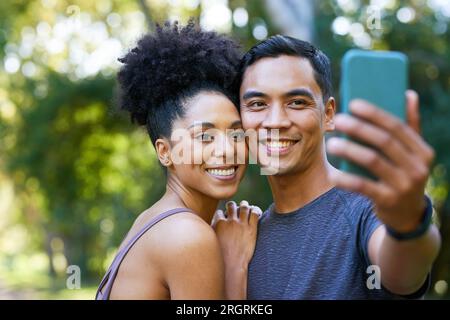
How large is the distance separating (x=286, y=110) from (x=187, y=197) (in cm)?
58

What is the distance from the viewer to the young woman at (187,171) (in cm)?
254

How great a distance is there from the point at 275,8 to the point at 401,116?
8729mm

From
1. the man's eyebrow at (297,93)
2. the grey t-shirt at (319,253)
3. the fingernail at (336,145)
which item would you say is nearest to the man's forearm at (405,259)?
the grey t-shirt at (319,253)

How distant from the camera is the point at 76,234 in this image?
23.9 metres

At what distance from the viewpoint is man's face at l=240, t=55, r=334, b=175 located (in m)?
2.75

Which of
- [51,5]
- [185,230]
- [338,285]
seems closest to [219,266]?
[185,230]

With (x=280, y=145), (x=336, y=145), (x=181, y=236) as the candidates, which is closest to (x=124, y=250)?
(x=181, y=236)

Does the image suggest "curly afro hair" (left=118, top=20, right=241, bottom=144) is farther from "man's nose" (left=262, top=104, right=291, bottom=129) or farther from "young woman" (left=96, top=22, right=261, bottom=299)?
"man's nose" (left=262, top=104, right=291, bottom=129)

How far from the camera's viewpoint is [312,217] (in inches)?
107

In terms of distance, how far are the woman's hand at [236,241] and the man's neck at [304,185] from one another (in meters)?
0.19

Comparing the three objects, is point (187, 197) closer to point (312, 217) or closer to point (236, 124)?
point (236, 124)

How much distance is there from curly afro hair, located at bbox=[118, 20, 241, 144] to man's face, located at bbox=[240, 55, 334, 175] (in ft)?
0.51

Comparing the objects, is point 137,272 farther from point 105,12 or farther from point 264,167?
point 105,12

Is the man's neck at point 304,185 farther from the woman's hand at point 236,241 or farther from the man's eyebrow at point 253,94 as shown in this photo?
the man's eyebrow at point 253,94
